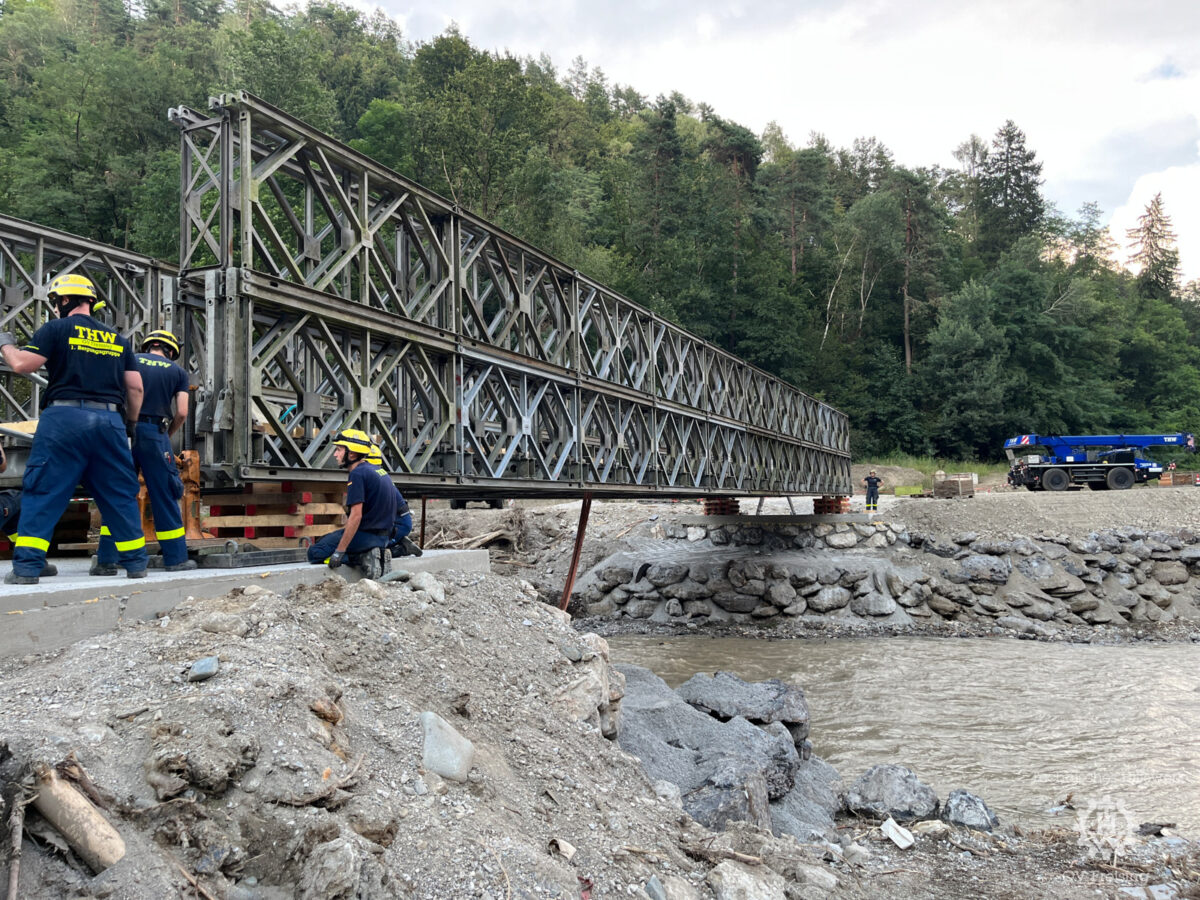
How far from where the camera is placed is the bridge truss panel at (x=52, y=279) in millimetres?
11492

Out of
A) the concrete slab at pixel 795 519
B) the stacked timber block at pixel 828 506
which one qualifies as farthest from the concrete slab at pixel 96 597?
the stacked timber block at pixel 828 506

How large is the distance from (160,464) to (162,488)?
190 mm

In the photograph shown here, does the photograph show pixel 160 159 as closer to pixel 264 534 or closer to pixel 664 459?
pixel 664 459

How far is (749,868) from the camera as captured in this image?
15.8 feet

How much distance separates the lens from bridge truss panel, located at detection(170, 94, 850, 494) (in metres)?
6.98

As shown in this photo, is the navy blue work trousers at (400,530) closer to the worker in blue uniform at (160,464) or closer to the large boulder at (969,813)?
the worker in blue uniform at (160,464)

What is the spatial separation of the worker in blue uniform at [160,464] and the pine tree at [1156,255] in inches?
3457

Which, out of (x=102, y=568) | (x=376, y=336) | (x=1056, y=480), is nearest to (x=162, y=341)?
(x=102, y=568)

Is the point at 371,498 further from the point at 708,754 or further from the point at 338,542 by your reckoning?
the point at 708,754

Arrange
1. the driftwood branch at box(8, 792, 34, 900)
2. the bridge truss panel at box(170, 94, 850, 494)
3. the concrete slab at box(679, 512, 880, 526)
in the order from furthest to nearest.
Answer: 1. the concrete slab at box(679, 512, 880, 526)
2. the bridge truss panel at box(170, 94, 850, 494)
3. the driftwood branch at box(8, 792, 34, 900)

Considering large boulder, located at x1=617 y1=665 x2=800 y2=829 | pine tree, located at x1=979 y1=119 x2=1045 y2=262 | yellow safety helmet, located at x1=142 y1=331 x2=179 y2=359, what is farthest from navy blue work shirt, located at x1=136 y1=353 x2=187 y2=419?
pine tree, located at x1=979 y1=119 x2=1045 y2=262

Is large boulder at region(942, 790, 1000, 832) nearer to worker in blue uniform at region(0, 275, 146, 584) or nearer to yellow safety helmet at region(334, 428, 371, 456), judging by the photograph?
yellow safety helmet at region(334, 428, 371, 456)

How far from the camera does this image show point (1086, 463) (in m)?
31.3

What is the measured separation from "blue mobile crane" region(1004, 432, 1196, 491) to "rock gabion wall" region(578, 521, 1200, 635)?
7904 millimetres
